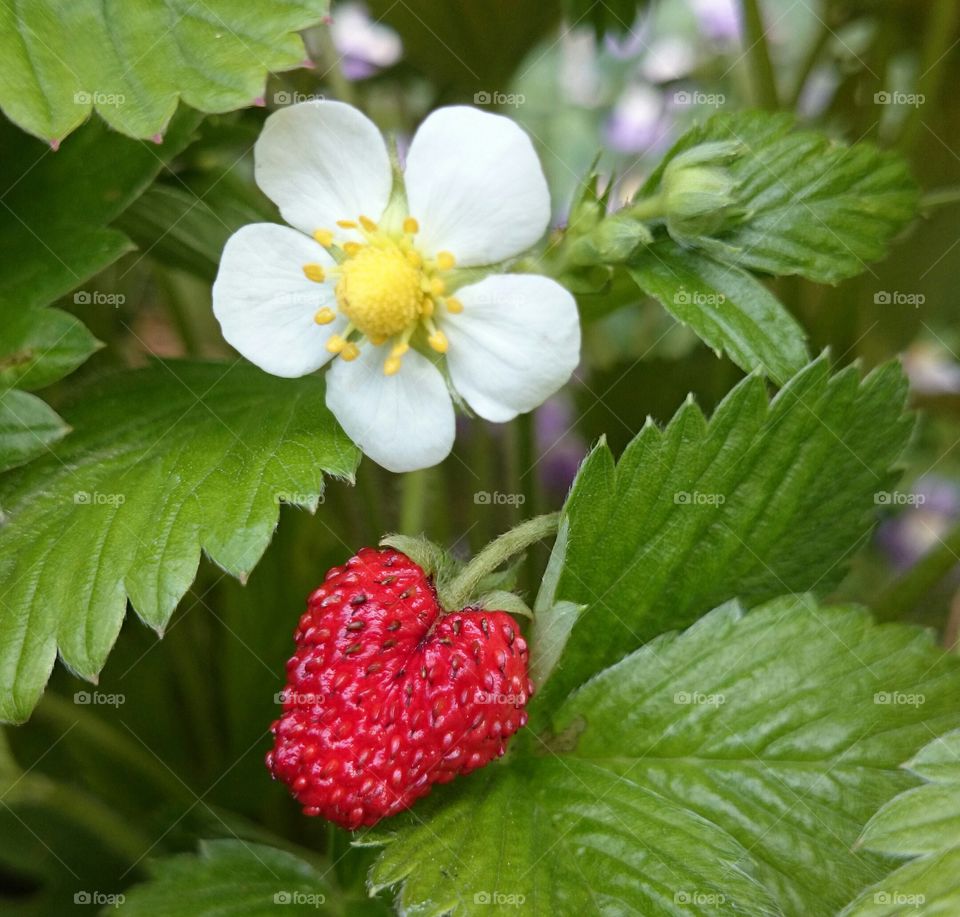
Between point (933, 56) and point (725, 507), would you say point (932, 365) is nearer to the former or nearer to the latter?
point (933, 56)

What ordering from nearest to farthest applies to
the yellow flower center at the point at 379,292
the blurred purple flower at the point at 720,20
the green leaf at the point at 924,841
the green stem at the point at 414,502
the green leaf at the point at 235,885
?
the green leaf at the point at 924,841, the yellow flower center at the point at 379,292, the green leaf at the point at 235,885, the green stem at the point at 414,502, the blurred purple flower at the point at 720,20

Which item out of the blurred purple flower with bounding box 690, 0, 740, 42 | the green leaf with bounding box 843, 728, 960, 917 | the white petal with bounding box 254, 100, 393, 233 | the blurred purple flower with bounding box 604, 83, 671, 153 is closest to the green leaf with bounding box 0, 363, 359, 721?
the white petal with bounding box 254, 100, 393, 233

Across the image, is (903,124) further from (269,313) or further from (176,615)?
(176,615)

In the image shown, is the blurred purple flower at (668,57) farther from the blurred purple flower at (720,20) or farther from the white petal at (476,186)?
the white petal at (476,186)

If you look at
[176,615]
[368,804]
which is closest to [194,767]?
[176,615]

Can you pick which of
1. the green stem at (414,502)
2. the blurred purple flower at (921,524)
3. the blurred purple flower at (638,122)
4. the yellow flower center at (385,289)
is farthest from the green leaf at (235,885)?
the blurred purple flower at (638,122)

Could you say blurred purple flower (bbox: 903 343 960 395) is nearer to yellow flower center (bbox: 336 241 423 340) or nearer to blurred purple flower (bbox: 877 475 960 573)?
blurred purple flower (bbox: 877 475 960 573)

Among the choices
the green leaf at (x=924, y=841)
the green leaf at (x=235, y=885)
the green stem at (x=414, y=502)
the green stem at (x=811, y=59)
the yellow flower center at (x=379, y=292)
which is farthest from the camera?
the green stem at (x=811, y=59)

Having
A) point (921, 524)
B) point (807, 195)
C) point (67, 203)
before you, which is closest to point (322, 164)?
point (67, 203)
